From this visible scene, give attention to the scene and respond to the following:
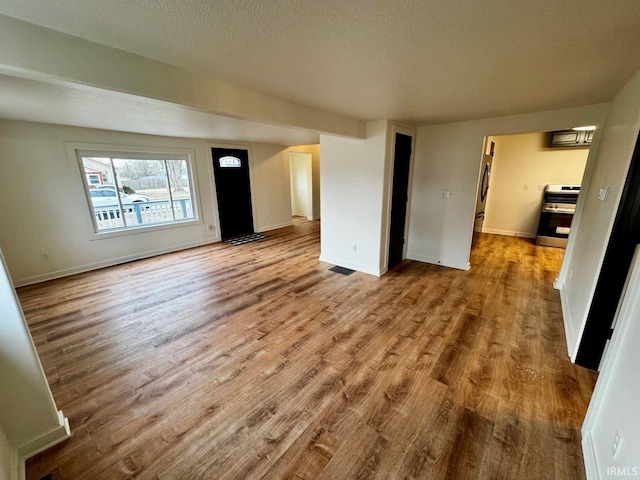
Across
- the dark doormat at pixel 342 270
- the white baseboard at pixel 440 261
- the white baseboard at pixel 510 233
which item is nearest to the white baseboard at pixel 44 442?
the dark doormat at pixel 342 270

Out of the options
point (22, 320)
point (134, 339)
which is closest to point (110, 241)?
point (134, 339)

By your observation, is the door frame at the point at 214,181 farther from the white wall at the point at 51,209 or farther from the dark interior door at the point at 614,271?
the dark interior door at the point at 614,271

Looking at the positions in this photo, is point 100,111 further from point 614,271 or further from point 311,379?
point 614,271

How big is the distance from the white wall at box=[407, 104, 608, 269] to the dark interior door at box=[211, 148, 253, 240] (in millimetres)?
4054

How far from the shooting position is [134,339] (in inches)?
98.4

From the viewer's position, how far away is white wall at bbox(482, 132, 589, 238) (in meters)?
5.36

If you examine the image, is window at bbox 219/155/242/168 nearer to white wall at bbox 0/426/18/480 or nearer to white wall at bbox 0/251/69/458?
white wall at bbox 0/251/69/458

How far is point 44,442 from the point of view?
150 centimetres

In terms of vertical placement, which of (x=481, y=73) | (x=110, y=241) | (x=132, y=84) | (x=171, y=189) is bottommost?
(x=110, y=241)

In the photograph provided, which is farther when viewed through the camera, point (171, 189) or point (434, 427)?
point (171, 189)

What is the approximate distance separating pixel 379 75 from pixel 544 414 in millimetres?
2621

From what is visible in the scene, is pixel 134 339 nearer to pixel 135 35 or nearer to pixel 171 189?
pixel 135 35

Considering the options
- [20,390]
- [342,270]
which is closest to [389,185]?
[342,270]

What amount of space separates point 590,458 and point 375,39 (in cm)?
254
